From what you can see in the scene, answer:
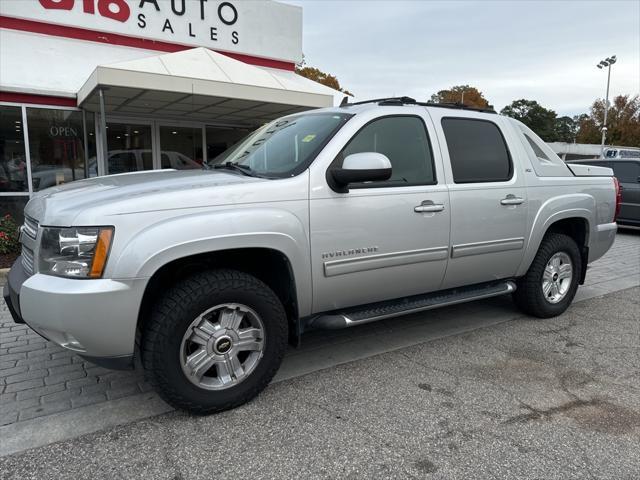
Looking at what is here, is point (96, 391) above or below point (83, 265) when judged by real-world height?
below

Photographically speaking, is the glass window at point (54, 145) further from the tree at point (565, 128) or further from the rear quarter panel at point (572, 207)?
the tree at point (565, 128)

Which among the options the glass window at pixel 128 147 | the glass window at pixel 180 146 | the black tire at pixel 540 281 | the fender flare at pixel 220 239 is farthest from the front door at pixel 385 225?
the glass window at pixel 128 147

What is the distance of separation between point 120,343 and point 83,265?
1.52 feet

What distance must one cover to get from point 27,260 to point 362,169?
2177 millimetres

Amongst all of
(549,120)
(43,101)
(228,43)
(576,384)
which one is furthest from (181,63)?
(549,120)

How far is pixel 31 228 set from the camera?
3014 mm

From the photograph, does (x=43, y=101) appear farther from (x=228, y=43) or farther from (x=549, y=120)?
(x=549, y=120)

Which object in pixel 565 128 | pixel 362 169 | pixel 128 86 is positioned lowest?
pixel 362 169

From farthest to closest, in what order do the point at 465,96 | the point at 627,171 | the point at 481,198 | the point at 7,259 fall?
the point at 465,96 < the point at 627,171 < the point at 7,259 < the point at 481,198

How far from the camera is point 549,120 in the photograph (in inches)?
3371

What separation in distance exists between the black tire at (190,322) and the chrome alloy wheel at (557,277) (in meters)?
2.94

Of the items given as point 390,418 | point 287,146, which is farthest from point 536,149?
point 390,418

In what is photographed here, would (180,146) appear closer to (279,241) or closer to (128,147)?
(128,147)

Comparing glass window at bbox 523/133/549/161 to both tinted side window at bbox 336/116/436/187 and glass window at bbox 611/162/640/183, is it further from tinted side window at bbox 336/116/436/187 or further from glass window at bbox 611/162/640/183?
glass window at bbox 611/162/640/183
